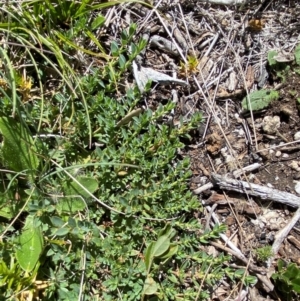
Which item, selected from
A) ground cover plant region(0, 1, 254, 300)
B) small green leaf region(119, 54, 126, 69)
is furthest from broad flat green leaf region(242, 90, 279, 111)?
small green leaf region(119, 54, 126, 69)

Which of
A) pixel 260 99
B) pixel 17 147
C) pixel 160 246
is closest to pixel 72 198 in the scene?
pixel 17 147

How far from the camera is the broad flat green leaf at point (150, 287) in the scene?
2.21 m

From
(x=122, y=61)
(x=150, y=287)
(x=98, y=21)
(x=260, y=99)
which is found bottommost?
(x=150, y=287)

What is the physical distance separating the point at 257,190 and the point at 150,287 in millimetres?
688

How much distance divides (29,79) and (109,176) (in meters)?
0.57

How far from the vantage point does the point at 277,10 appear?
2.66 metres

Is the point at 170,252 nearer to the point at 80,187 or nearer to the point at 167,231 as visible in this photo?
the point at 167,231

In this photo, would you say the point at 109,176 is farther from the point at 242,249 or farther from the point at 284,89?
the point at 284,89

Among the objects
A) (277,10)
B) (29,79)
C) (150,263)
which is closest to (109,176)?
(150,263)

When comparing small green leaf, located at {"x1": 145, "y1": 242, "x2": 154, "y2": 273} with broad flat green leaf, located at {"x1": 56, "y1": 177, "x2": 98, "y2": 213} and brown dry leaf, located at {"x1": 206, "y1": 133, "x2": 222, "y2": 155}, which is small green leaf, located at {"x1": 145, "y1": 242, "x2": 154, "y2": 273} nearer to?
broad flat green leaf, located at {"x1": 56, "y1": 177, "x2": 98, "y2": 213}

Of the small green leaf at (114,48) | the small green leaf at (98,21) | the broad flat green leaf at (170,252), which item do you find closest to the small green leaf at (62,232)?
the broad flat green leaf at (170,252)

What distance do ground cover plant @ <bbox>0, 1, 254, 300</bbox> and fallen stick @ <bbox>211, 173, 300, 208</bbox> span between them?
0.20 meters

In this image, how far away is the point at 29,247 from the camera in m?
2.16

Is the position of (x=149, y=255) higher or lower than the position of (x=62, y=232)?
lower
